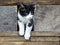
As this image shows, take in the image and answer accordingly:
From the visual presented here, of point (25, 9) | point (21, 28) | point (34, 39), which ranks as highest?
point (25, 9)

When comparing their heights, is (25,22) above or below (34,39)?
above

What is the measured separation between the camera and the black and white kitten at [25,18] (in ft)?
6.00

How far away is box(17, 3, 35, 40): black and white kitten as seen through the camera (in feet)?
6.00

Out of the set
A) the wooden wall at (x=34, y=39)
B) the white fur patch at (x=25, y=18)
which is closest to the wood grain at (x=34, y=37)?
the wooden wall at (x=34, y=39)

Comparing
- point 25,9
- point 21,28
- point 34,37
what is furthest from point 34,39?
point 25,9

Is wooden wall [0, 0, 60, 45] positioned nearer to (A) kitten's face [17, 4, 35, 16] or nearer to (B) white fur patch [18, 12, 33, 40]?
(B) white fur patch [18, 12, 33, 40]

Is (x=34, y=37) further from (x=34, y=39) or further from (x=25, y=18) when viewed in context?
(x=25, y=18)

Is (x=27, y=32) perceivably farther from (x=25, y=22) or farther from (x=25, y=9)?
(x=25, y=9)

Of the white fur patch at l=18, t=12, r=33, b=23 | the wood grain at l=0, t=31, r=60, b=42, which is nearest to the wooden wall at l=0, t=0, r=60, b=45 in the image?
the wood grain at l=0, t=31, r=60, b=42

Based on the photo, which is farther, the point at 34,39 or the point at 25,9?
the point at 34,39

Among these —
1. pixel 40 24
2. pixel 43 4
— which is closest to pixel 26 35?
pixel 40 24

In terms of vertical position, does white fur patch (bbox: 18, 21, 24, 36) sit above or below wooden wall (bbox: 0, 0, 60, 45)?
above

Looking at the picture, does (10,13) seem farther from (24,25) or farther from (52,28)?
(52,28)

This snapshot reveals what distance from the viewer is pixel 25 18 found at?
1.91 meters
